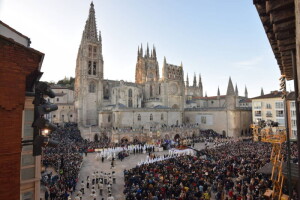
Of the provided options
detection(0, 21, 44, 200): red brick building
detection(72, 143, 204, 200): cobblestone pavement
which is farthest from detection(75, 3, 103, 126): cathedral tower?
detection(0, 21, 44, 200): red brick building

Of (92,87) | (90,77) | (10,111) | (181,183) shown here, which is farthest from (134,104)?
(10,111)

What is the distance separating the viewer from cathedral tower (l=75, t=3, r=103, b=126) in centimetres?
5282

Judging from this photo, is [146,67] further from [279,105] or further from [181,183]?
[181,183]

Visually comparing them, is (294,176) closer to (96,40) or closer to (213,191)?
(213,191)

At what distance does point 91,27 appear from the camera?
58.8 m

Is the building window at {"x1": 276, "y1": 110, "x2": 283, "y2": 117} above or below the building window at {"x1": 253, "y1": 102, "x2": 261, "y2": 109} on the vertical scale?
below

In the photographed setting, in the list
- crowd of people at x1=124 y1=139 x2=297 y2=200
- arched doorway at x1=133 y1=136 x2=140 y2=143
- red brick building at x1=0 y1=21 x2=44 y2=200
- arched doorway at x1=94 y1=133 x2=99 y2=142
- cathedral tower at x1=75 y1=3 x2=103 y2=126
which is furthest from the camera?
cathedral tower at x1=75 y1=3 x2=103 y2=126

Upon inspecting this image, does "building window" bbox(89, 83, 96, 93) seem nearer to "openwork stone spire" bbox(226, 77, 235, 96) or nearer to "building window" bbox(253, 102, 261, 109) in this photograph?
"openwork stone spire" bbox(226, 77, 235, 96)

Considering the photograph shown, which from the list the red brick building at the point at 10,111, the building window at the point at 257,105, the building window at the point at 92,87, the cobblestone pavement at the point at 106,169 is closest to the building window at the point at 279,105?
the building window at the point at 257,105

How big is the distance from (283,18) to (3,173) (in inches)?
248

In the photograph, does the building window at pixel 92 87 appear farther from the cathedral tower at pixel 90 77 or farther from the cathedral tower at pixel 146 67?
the cathedral tower at pixel 146 67

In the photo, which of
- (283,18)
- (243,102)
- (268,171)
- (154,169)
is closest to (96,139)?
(154,169)

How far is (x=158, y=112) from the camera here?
53.8m

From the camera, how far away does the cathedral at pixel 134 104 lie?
4862cm
